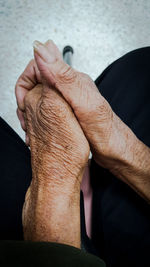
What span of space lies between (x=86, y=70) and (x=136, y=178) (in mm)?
850

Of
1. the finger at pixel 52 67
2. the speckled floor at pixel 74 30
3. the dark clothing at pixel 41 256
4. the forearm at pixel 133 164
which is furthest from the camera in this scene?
the speckled floor at pixel 74 30

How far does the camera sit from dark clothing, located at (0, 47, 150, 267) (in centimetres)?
58

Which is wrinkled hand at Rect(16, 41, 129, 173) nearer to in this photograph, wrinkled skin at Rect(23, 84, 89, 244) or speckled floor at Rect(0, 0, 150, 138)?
A: wrinkled skin at Rect(23, 84, 89, 244)

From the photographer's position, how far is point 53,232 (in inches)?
18.8

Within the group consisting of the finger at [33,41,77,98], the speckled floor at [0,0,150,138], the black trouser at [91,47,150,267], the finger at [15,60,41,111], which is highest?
the speckled floor at [0,0,150,138]

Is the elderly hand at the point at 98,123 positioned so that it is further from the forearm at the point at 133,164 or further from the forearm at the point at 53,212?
the forearm at the point at 53,212

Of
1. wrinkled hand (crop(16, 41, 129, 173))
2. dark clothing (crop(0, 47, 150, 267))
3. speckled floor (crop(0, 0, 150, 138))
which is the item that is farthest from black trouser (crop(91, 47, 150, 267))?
speckled floor (crop(0, 0, 150, 138))

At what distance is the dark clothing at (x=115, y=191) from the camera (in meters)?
0.58

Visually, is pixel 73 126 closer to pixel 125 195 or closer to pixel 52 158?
pixel 52 158

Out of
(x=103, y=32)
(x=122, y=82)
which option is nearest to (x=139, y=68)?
(x=122, y=82)

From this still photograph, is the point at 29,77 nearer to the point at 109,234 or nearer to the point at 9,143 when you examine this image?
the point at 9,143

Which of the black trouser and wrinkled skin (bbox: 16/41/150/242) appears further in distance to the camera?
the black trouser

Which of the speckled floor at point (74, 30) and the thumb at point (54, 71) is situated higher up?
the speckled floor at point (74, 30)

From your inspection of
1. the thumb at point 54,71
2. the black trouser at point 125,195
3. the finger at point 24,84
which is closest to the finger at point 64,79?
the thumb at point 54,71
